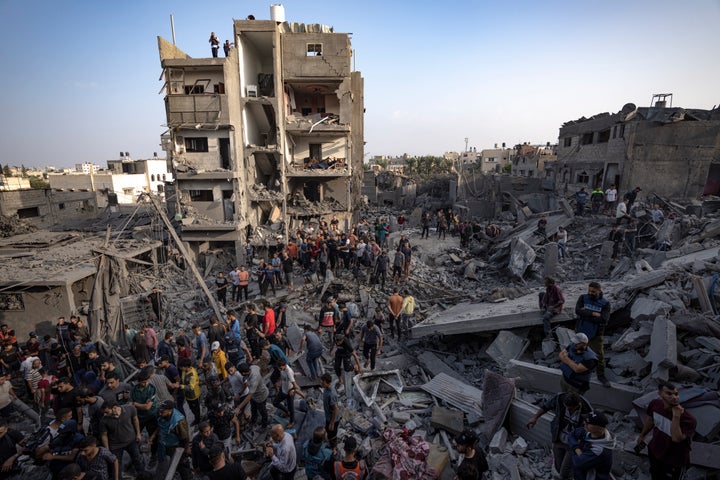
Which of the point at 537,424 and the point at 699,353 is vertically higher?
the point at 699,353

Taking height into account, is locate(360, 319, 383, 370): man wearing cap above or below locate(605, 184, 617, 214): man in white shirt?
A: below

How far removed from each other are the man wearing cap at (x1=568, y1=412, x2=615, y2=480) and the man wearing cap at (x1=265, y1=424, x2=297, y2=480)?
11.5 feet

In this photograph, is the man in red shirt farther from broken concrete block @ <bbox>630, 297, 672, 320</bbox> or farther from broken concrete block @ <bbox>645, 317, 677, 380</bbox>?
broken concrete block @ <bbox>630, 297, 672, 320</bbox>

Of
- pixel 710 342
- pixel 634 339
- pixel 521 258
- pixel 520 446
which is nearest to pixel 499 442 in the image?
pixel 520 446

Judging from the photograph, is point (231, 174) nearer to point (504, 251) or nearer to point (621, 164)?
point (504, 251)

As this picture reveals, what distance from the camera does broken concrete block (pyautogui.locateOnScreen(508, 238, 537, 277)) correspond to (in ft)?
47.4

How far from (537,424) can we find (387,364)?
4.30 m

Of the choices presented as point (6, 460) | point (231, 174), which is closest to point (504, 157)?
point (231, 174)

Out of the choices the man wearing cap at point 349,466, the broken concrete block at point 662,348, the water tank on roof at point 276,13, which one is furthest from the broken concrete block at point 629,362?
the water tank on roof at point 276,13

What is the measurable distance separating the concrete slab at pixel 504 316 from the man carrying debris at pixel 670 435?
392 centimetres

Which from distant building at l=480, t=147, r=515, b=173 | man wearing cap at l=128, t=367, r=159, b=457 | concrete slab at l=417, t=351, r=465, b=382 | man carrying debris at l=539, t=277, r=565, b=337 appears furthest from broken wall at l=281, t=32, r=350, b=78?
distant building at l=480, t=147, r=515, b=173

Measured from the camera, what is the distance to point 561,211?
19.8m

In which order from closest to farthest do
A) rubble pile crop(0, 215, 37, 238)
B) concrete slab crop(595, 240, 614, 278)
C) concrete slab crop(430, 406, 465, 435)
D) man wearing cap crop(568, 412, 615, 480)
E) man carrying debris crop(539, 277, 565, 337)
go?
man wearing cap crop(568, 412, 615, 480)
concrete slab crop(430, 406, 465, 435)
man carrying debris crop(539, 277, 565, 337)
concrete slab crop(595, 240, 614, 278)
rubble pile crop(0, 215, 37, 238)

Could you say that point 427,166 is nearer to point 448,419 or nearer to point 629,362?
point 629,362
